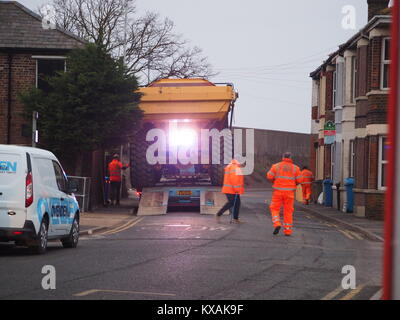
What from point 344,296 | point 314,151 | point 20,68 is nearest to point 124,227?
point 20,68

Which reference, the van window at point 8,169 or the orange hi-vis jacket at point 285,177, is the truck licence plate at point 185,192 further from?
the van window at point 8,169

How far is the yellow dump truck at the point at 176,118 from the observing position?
23656 millimetres

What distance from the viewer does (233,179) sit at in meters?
20.4

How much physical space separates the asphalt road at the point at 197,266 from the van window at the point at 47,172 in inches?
48.6

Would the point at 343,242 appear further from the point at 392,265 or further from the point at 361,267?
the point at 392,265

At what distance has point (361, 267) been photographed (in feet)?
38.5

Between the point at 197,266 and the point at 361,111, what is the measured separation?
17994mm

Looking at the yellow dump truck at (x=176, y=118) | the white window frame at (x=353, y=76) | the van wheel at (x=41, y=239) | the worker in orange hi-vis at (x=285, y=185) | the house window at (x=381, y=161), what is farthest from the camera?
the white window frame at (x=353, y=76)

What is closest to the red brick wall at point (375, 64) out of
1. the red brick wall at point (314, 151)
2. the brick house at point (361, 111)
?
the brick house at point (361, 111)

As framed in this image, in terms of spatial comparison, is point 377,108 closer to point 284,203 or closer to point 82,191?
point 284,203

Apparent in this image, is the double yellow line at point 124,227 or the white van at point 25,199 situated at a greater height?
the white van at point 25,199

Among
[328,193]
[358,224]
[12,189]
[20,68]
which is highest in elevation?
[20,68]

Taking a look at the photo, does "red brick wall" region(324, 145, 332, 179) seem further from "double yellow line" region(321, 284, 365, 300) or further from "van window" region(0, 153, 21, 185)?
"double yellow line" region(321, 284, 365, 300)

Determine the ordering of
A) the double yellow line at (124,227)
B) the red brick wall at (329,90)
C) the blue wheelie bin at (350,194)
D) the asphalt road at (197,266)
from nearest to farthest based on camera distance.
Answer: the asphalt road at (197,266)
the double yellow line at (124,227)
the blue wheelie bin at (350,194)
the red brick wall at (329,90)
